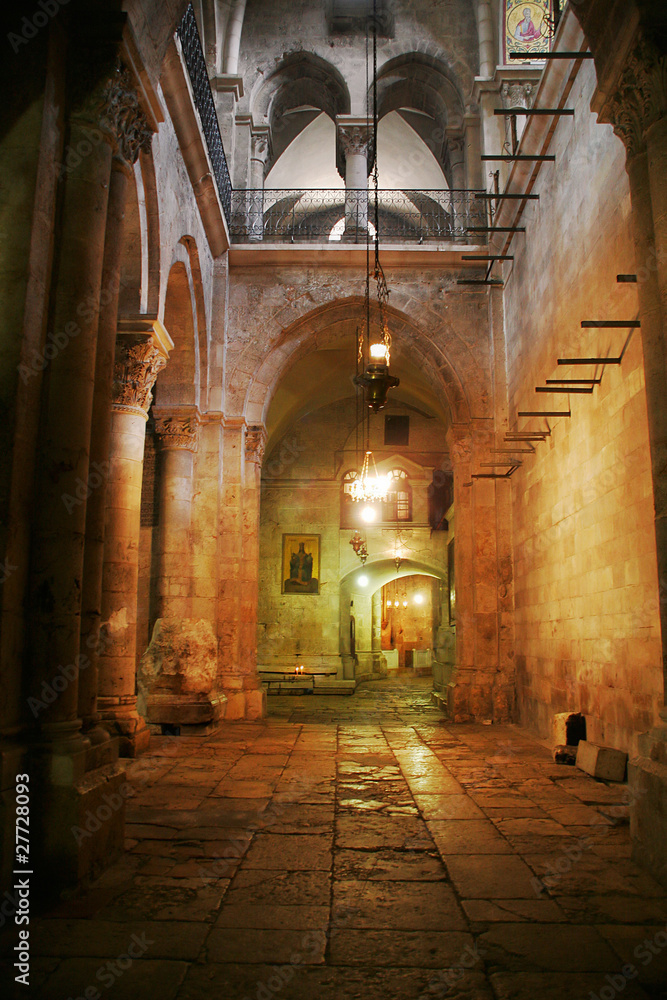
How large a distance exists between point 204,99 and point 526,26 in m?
5.50

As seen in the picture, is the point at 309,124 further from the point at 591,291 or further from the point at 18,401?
the point at 18,401

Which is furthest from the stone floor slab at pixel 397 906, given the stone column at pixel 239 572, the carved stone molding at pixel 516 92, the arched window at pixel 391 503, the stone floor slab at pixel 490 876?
the arched window at pixel 391 503

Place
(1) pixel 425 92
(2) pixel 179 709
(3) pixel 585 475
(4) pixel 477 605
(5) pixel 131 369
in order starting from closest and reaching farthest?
1. (3) pixel 585 475
2. (5) pixel 131 369
3. (2) pixel 179 709
4. (4) pixel 477 605
5. (1) pixel 425 92

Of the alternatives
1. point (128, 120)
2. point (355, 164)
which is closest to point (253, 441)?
point (355, 164)

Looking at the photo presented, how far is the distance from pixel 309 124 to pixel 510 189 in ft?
24.6

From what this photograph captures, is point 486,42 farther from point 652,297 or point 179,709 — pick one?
point 179,709

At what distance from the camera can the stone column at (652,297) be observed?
3.40m

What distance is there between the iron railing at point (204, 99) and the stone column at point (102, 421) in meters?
3.58

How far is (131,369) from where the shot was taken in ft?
22.5

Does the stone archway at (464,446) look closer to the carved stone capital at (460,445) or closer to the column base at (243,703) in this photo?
the carved stone capital at (460,445)

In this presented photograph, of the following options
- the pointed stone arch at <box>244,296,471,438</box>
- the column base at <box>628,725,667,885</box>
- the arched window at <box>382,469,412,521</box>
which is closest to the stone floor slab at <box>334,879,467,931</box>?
the column base at <box>628,725,667,885</box>

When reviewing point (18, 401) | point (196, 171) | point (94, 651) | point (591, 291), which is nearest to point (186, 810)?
point (94, 651)

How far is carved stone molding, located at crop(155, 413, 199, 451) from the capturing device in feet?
31.7

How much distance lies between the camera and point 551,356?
26.5 ft
